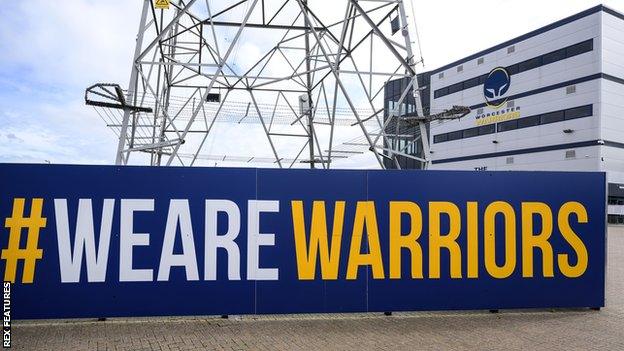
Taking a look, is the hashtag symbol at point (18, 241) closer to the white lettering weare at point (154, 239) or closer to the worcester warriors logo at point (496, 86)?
the white lettering weare at point (154, 239)

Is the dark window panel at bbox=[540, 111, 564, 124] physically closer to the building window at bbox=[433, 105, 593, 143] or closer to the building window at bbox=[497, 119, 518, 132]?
the building window at bbox=[433, 105, 593, 143]

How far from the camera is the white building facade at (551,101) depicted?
2014 inches

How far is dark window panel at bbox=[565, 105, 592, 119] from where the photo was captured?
51.5 meters

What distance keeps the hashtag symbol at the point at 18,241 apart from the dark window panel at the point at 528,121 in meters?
57.2

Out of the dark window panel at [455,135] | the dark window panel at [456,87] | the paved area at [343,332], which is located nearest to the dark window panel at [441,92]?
the dark window panel at [456,87]

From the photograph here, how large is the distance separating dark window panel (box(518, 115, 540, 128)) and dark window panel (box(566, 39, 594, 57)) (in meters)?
7.29

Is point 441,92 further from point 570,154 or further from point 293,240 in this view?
point 293,240

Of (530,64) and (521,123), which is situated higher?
(530,64)

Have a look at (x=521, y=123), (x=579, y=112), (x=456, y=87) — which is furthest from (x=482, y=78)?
(x=579, y=112)

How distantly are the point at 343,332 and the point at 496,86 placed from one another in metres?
60.5

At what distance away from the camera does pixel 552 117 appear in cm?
5506

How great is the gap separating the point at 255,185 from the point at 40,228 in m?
3.29

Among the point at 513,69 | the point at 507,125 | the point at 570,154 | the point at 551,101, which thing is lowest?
the point at 570,154

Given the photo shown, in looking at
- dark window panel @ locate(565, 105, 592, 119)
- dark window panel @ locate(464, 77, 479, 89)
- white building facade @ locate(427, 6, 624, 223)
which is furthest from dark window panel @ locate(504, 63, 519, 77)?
dark window panel @ locate(565, 105, 592, 119)
